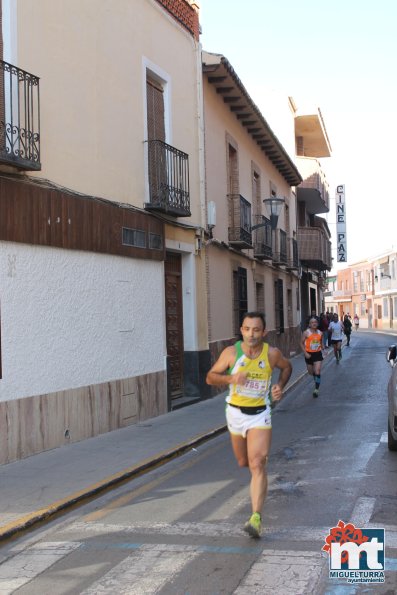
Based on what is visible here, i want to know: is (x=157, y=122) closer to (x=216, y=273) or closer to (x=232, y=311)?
(x=216, y=273)

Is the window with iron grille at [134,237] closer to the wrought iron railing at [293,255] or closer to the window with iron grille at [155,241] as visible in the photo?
the window with iron grille at [155,241]

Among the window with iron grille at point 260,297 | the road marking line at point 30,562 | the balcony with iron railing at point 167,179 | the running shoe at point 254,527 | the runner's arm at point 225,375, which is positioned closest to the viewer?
the road marking line at point 30,562

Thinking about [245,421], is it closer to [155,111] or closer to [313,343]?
[155,111]

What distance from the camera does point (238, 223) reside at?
1752 cm

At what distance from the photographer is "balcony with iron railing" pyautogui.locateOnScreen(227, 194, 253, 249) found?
17125mm

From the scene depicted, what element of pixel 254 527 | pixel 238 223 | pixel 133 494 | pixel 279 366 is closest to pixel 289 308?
pixel 238 223

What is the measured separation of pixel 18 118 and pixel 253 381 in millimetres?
5092

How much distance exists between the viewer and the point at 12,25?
28.5 ft

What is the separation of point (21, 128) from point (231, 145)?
9957 millimetres

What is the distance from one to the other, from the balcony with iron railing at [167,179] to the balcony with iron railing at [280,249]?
9.70m

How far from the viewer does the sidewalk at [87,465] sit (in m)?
6.29

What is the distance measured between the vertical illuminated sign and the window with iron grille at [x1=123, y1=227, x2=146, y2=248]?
2830 centimetres

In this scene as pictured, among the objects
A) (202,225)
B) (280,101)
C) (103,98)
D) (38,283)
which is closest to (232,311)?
(202,225)

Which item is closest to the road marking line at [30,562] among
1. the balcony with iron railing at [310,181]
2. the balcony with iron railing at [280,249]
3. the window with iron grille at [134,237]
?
the window with iron grille at [134,237]
